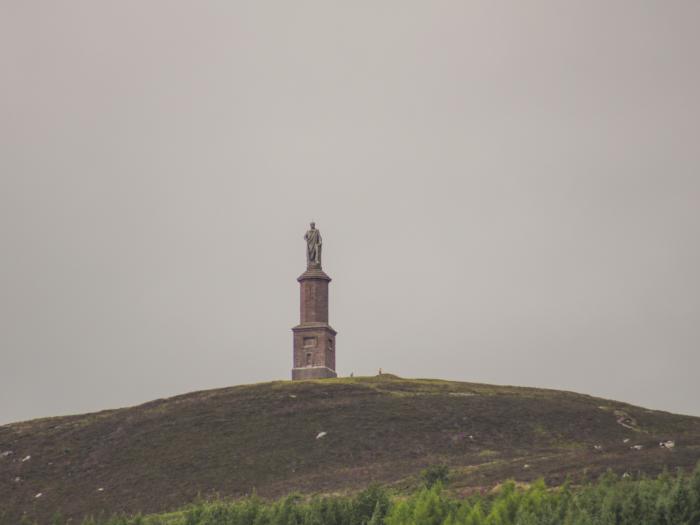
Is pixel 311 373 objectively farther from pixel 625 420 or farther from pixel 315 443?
pixel 625 420

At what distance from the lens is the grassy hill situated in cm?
5678

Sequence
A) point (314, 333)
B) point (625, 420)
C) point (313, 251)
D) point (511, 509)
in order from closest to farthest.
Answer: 1. point (511, 509)
2. point (625, 420)
3. point (314, 333)
4. point (313, 251)

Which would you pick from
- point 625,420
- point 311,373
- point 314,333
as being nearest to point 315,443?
point 625,420

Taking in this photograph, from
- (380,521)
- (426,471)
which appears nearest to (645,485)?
(380,521)

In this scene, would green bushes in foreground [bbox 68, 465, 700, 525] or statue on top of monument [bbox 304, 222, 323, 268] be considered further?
statue on top of monument [bbox 304, 222, 323, 268]

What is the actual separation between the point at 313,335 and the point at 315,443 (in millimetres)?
23494

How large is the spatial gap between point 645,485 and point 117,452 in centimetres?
4402

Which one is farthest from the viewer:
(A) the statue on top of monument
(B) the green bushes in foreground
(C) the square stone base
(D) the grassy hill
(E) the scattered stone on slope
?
(A) the statue on top of monument

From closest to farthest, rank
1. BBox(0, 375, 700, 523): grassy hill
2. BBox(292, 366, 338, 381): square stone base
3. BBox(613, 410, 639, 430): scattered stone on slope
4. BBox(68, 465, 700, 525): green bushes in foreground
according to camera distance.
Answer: BBox(68, 465, 700, 525): green bushes in foreground
BBox(0, 375, 700, 523): grassy hill
BBox(613, 410, 639, 430): scattered stone on slope
BBox(292, 366, 338, 381): square stone base

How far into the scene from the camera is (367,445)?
6650 cm

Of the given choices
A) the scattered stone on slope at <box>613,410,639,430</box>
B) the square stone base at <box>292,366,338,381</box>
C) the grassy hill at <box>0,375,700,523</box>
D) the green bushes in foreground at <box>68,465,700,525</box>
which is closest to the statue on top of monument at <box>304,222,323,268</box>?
the square stone base at <box>292,366,338,381</box>

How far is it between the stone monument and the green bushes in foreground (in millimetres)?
45427

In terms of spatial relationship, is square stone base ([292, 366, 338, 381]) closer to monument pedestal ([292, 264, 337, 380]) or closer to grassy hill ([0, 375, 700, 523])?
monument pedestal ([292, 264, 337, 380])

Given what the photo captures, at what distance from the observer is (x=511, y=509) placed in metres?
35.1
